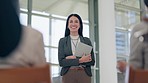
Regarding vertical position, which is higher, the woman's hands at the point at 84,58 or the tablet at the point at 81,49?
the tablet at the point at 81,49

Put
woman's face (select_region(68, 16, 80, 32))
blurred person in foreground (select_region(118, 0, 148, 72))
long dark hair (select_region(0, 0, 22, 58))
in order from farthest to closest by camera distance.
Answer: woman's face (select_region(68, 16, 80, 32)) → blurred person in foreground (select_region(118, 0, 148, 72)) → long dark hair (select_region(0, 0, 22, 58))

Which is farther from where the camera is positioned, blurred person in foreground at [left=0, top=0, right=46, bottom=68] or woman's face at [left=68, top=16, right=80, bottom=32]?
woman's face at [left=68, top=16, right=80, bottom=32]

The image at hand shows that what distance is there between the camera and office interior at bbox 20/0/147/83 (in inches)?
254

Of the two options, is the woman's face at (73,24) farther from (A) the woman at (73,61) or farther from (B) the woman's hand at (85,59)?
(B) the woman's hand at (85,59)

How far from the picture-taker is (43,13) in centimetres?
654

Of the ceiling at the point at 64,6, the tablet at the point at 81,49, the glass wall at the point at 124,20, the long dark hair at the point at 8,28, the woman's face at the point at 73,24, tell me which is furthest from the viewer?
the glass wall at the point at 124,20

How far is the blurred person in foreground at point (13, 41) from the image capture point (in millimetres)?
970

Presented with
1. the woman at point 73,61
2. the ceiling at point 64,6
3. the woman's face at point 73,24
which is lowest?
the woman at point 73,61

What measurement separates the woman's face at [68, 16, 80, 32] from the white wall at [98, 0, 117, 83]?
3.44 metres

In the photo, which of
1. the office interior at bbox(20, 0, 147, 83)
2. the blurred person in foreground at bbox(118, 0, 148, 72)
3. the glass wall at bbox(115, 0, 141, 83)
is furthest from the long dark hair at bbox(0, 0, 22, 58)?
the glass wall at bbox(115, 0, 141, 83)

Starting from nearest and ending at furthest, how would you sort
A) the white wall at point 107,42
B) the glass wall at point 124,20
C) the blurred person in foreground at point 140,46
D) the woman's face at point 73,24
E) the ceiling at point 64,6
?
the blurred person in foreground at point 140,46 → the woman's face at point 73,24 → the ceiling at point 64,6 → the white wall at point 107,42 → the glass wall at point 124,20

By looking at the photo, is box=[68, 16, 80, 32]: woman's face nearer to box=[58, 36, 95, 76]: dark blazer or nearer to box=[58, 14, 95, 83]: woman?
box=[58, 14, 95, 83]: woman

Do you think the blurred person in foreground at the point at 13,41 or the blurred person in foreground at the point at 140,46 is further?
the blurred person in foreground at the point at 140,46

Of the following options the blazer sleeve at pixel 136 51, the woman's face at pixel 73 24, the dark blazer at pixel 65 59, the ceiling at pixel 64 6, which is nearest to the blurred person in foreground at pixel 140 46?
the blazer sleeve at pixel 136 51
